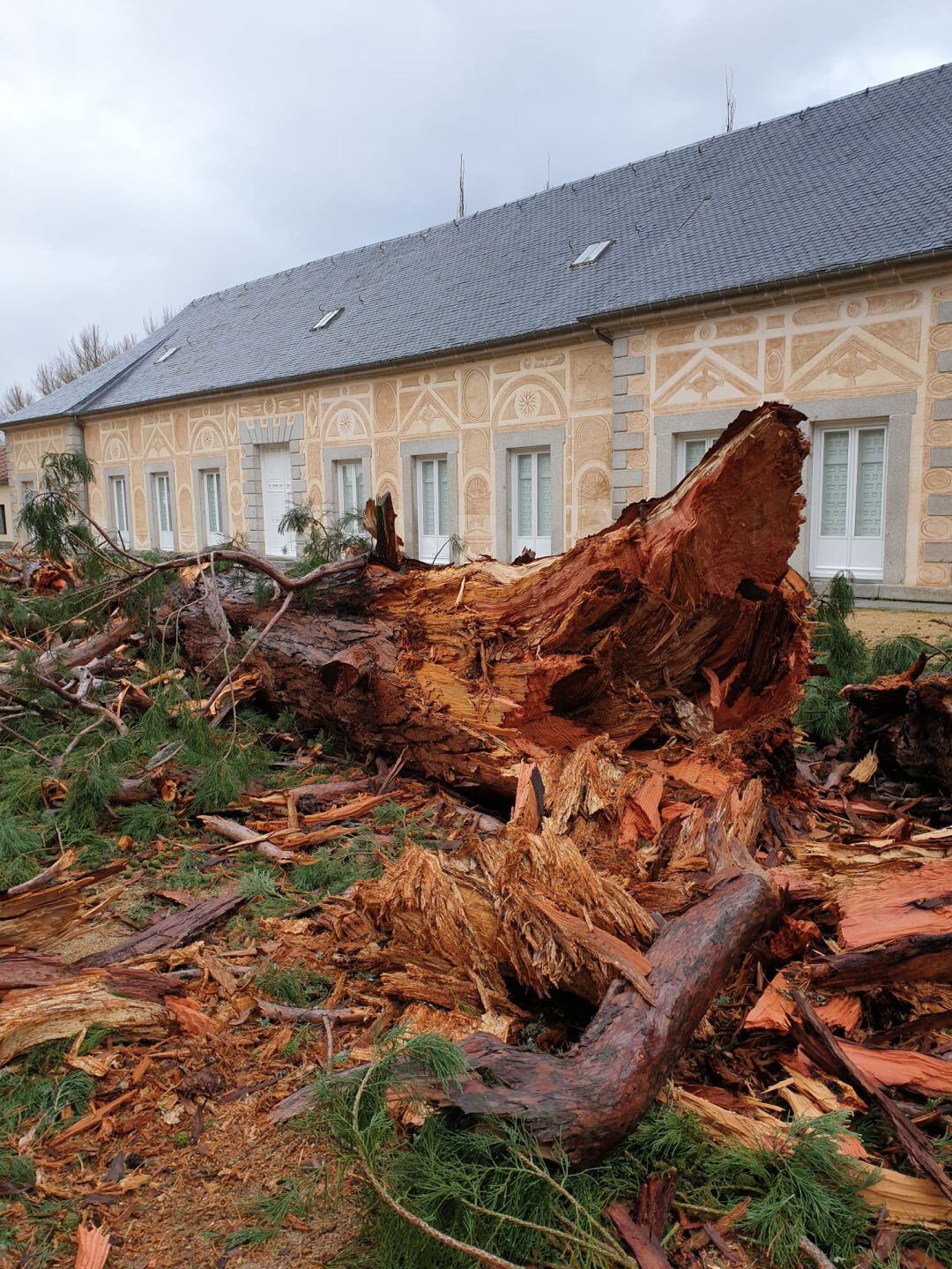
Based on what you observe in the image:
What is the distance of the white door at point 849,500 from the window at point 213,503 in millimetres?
12972

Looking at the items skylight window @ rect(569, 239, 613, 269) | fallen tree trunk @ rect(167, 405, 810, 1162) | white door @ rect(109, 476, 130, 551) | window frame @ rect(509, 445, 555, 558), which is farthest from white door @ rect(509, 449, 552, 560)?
white door @ rect(109, 476, 130, 551)

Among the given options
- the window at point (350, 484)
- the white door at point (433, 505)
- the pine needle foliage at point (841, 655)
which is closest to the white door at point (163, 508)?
the window at point (350, 484)

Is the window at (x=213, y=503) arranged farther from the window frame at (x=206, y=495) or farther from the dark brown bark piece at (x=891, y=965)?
the dark brown bark piece at (x=891, y=965)

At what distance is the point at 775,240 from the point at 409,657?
928cm

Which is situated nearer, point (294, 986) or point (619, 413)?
point (294, 986)

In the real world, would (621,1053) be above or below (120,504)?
below

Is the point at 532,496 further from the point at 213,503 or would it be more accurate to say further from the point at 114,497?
the point at 114,497

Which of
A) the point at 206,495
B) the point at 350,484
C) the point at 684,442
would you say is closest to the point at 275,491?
the point at 350,484

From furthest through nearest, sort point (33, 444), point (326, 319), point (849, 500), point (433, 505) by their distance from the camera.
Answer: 1. point (33, 444)
2. point (326, 319)
3. point (433, 505)
4. point (849, 500)

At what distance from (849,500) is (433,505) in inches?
280

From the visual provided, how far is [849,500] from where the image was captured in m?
10.5

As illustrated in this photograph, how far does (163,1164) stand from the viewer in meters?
2.17

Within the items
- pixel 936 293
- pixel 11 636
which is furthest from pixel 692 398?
pixel 11 636

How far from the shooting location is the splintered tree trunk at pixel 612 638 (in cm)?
409
